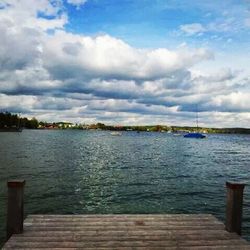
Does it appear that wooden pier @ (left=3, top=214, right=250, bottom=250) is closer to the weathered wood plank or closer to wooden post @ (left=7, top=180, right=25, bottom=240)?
the weathered wood plank

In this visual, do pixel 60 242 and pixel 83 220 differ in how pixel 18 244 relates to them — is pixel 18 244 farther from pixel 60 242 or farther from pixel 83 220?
pixel 83 220

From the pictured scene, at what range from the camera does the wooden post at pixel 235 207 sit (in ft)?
35.9

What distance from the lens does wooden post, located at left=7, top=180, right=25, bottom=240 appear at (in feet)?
33.7

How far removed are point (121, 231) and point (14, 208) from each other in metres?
3.01

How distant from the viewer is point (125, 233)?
10469 millimetres

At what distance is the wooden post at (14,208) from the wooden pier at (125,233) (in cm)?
29

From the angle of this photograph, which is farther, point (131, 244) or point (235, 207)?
point (235, 207)

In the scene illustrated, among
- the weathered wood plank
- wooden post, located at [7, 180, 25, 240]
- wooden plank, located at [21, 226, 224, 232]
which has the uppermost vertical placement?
wooden post, located at [7, 180, 25, 240]

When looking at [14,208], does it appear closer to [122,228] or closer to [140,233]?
[122,228]

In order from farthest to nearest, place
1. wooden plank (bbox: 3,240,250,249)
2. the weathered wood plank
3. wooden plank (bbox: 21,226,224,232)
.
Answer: wooden plank (bbox: 21,226,224,232) → the weathered wood plank → wooden plank (bbox: 3,240,250,249)

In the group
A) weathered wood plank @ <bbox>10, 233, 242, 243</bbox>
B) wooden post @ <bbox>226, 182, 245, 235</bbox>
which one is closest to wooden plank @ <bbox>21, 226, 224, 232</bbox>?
wooden post @ <bbox>226, 182, 245, 235</bbox>

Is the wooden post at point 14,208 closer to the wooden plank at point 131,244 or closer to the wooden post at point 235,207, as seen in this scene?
the wooden plank at point 131,244

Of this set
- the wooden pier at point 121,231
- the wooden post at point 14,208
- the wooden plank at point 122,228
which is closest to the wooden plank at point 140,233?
the wooden pier at point 121,231

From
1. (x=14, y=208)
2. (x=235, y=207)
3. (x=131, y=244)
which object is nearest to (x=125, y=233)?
(x=131, y=244)
